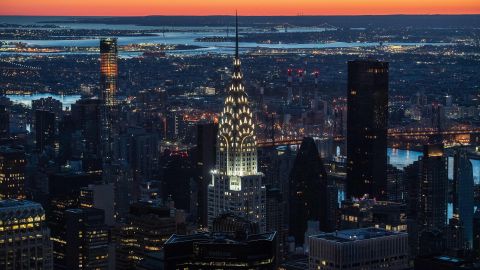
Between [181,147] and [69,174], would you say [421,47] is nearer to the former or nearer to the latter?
[181,147]

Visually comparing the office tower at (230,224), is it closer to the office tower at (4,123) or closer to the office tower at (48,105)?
the office tower at (4,123)

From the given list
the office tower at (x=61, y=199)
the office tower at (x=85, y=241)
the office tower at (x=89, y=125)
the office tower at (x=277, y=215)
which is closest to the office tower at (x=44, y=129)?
the office tower at (x=89, y=125)

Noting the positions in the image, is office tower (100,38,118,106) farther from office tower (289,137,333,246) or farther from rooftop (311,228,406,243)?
rooftop (311,228,406,243)

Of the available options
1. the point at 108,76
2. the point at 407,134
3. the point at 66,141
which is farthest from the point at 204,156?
the point at 108,76

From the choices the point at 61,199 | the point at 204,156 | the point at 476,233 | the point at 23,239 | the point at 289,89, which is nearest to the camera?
the point at 23,239

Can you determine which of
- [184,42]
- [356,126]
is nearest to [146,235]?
[356,126]

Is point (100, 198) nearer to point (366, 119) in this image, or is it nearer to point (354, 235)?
point (366, 119)

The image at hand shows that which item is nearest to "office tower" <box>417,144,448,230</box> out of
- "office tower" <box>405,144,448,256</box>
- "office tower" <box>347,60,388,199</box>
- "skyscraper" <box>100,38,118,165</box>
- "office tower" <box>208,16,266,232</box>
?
"office tower" <box>405,144,448,256</box>
